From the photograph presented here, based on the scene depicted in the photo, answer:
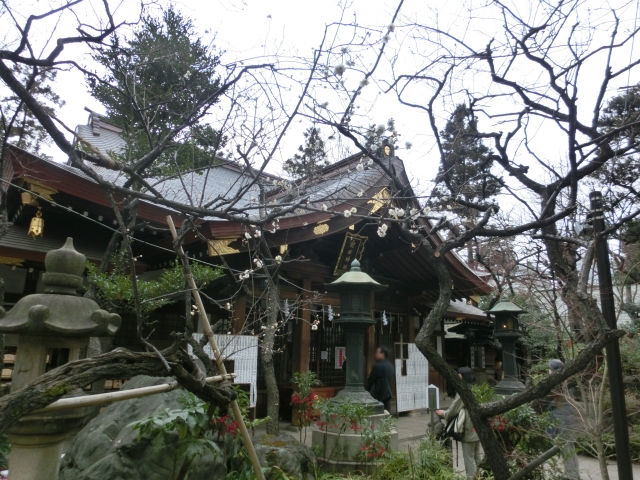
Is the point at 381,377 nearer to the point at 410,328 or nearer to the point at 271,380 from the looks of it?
the point at 271,380

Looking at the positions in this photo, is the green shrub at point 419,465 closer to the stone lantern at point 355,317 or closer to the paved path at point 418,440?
the paved path at point 418,440

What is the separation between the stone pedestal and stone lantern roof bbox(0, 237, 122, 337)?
3.56 metres

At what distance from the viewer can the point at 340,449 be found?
571 cm

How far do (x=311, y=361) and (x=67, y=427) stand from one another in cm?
736

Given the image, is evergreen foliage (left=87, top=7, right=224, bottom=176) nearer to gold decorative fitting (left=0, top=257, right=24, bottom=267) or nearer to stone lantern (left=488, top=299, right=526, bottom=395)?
gold decorative fitting (left=0, top=257, right=24, bottom=267)

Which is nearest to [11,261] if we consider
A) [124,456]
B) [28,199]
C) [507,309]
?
[28,199]

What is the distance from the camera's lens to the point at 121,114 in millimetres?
11430

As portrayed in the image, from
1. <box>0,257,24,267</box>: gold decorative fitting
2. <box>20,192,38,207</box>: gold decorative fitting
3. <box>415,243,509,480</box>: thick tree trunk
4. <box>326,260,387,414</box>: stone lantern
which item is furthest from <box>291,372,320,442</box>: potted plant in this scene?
<box>20,192,38,207</box>: gold decorative fitting

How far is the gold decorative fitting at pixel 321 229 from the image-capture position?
8352mm

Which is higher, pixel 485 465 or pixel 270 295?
pixel 270 295

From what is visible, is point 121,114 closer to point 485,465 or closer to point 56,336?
point 56,336

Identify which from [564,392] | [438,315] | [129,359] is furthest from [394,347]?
[129,359]

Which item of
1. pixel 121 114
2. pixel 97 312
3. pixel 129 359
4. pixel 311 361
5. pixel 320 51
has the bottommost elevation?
pixel 311 361

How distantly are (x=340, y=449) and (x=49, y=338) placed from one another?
3.90 m
